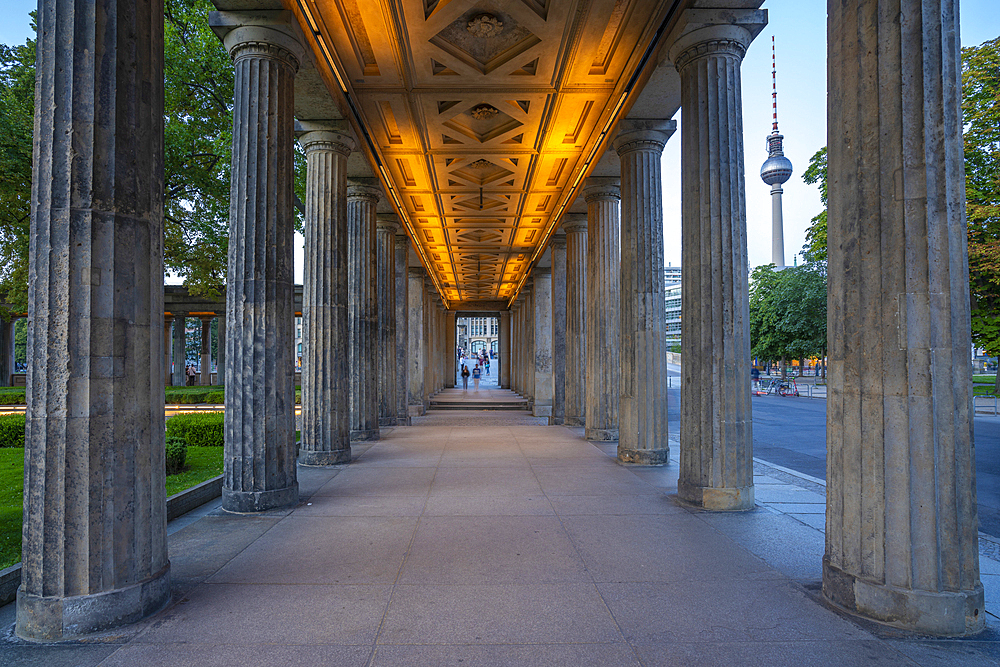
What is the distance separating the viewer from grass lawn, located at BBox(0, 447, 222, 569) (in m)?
5.19

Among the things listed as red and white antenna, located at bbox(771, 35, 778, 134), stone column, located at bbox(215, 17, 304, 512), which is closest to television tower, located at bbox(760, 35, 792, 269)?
red and white antenna, located at bbox(771, 35, 778, 134)

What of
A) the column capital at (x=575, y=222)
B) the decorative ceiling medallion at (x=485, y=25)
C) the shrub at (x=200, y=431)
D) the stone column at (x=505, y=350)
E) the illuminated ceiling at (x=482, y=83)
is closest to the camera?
the illuminated ceiling at (x=482, y=83)

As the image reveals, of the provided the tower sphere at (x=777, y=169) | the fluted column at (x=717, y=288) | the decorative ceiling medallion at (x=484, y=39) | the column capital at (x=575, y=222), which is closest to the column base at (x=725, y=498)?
the fluted column at (x=717, y=288)

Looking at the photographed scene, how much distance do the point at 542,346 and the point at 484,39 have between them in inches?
576

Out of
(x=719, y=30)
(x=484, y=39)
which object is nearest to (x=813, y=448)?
(x=719, y=30)

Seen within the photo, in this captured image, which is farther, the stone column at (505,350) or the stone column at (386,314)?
the stone column at (505,350)

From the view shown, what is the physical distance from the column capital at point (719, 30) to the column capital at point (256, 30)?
511cm

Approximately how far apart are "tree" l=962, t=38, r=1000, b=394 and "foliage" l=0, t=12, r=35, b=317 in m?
25.7

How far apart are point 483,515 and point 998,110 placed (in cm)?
2164

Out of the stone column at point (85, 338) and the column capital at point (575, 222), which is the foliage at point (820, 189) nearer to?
the column capital at point (575, 222)

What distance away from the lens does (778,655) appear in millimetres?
3434

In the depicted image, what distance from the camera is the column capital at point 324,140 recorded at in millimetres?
10070

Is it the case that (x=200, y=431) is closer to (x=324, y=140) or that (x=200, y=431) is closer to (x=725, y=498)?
(x=324, y=140)

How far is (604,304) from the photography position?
43.1 feet
